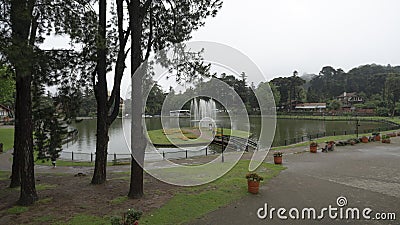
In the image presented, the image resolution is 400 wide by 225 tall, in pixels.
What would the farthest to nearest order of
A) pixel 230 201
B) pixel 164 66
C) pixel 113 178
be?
pixel 113 178, pixel 164 66, pixel 230 201

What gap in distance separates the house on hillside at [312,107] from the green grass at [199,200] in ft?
225

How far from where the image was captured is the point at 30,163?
745 cm

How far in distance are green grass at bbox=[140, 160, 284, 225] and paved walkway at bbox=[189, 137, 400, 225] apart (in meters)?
0.31

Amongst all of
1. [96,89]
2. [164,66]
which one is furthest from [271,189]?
[96,89]

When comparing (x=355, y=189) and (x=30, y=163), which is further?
(x=355, y=189)

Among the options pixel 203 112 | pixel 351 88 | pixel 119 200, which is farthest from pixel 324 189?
pixel 351 88

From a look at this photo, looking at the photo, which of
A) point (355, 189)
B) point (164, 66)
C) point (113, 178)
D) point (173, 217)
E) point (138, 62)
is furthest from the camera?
point (113, 178)

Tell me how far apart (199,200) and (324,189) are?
394 centimetres

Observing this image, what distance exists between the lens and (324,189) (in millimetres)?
8477

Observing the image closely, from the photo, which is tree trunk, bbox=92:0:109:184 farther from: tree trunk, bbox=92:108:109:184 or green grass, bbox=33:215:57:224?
green grass, bbox=33:215:57:224

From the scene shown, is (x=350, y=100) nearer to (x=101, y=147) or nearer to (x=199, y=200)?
(x=101, y=147)

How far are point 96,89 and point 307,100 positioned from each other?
7884 centimetres

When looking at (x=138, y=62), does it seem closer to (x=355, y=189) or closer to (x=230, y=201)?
(x=230, y=201)

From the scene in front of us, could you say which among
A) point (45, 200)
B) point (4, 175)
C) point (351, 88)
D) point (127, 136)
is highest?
point (351, 88)
